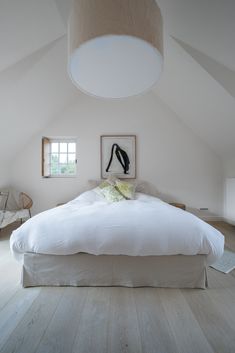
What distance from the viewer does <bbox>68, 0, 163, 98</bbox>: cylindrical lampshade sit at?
3.70 ft

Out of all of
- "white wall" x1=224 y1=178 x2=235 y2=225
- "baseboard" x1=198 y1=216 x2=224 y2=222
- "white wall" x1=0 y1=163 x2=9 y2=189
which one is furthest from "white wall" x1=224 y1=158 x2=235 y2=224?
"white wall" x1=0 y1=163 x2=9 y2=189

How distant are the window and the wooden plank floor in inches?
102

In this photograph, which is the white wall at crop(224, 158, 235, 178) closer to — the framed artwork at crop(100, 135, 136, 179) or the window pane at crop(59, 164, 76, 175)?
the framed artwork at crop(100, 135, 136, 179)

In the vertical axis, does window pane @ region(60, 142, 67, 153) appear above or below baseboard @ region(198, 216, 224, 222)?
above

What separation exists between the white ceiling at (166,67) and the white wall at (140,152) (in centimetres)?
28

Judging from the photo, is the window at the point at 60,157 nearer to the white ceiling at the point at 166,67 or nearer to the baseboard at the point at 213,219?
the white ceiling at the point at 166,67

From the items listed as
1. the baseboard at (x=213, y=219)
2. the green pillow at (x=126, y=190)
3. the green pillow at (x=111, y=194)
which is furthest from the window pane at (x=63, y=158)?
the baseboard at (x=213, y=219)

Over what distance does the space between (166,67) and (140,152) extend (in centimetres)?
165

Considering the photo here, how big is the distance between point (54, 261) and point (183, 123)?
140 inches

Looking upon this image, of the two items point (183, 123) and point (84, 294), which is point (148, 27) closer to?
point (84, 294)

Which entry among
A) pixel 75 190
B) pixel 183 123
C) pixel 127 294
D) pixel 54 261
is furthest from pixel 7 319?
pixel 183 123

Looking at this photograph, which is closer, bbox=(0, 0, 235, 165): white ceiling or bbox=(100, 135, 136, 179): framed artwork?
bbox=(0, 0, 235, 165): white ceiling

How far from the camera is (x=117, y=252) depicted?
1659mm

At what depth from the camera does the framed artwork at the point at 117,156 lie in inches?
159
